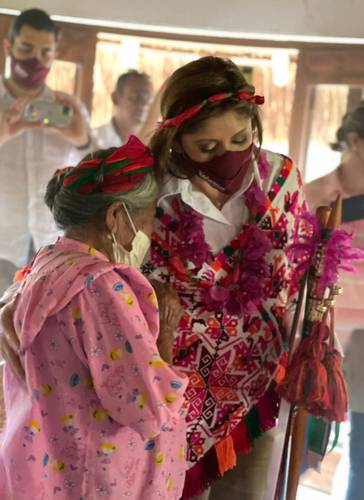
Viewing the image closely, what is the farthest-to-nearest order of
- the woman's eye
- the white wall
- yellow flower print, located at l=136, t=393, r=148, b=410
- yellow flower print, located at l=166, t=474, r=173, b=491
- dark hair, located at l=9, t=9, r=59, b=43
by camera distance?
1. dark hair, located at l=9, t=9, r=59, b=43
2. the white wall
3. the woman's eye
4. yellow flower print, located at l=166, t=474, r=173, b=491
5. yellow flower print, located at l=136, t=393, r=148, b=410

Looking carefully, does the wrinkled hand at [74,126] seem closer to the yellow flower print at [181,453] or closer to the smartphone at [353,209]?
the smartphone at [353,209]

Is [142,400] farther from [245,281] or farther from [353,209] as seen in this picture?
[353,209]

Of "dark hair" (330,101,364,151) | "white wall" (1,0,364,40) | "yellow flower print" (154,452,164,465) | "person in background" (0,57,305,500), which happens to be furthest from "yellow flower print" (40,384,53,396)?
"white wall" (1,0,364,40)

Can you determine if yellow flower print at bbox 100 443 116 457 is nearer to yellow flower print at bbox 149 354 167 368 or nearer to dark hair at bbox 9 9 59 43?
yellow flower print at bbox 149 354 167 368

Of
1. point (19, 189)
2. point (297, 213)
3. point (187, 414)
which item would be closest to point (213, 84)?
point (297, 213)

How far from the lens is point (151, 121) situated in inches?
81.7

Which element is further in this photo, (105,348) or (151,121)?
(151,121)

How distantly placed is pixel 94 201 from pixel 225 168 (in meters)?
0.36

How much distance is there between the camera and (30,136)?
2098mm

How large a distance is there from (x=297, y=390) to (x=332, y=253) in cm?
31

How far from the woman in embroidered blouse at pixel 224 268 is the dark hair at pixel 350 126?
58cm

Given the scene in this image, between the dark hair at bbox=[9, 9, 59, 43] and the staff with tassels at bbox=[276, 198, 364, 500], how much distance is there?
1.21 m

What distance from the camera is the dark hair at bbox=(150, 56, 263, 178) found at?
48.8 inches

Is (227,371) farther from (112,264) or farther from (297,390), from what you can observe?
(112,264)
